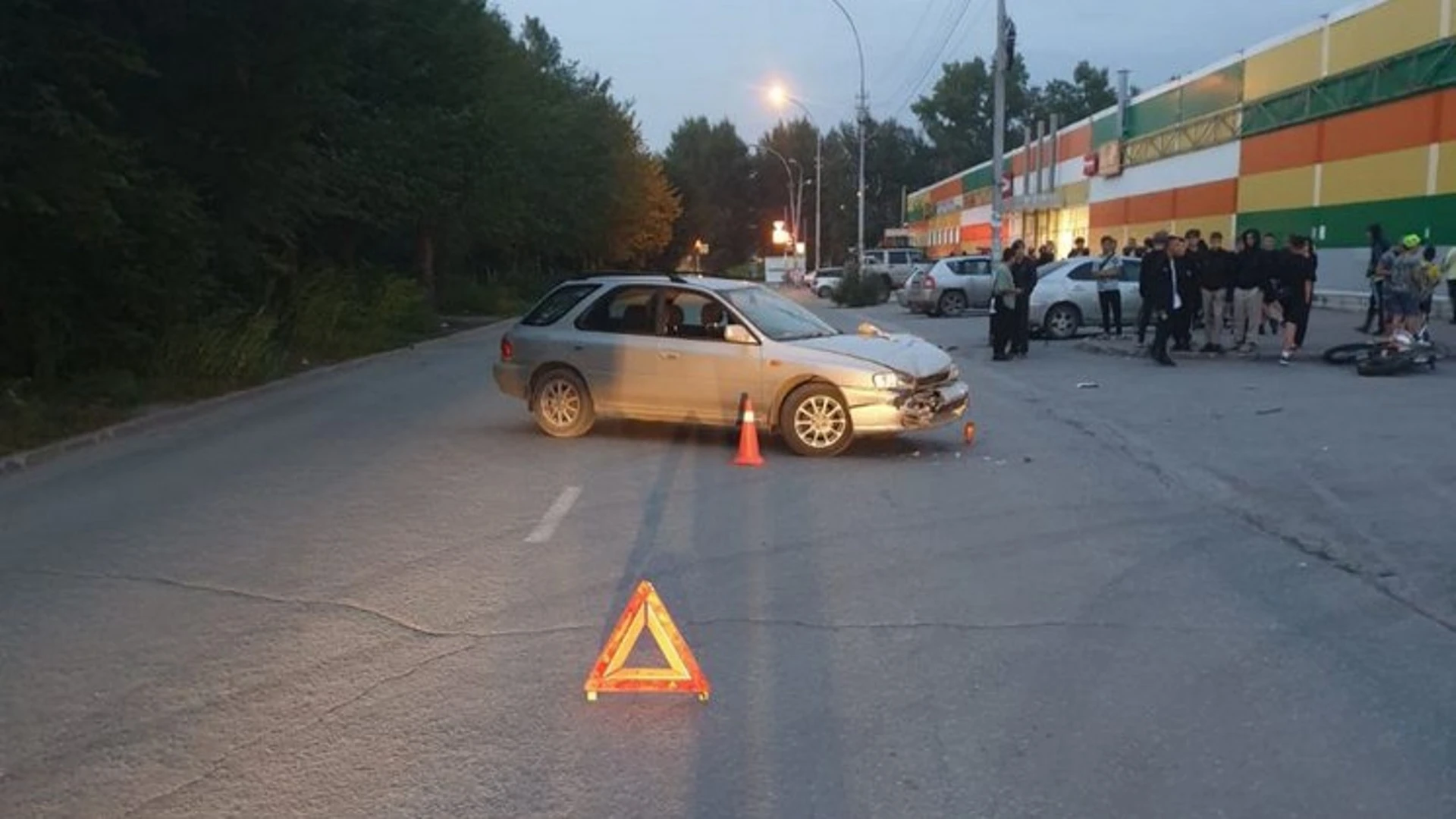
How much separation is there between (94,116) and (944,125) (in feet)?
403

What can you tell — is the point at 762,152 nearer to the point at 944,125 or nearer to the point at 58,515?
the point at 944,125

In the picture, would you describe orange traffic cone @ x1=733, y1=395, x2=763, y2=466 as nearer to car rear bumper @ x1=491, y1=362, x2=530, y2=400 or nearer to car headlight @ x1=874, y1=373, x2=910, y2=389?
car headlight @ x1=874, y1=373, x2=910, y2=389

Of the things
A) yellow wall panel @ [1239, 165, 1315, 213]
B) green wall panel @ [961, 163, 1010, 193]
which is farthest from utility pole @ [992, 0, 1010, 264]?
green wall panel @ [961, 163, 1010, 193]

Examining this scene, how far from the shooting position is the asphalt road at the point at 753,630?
15.1 feet

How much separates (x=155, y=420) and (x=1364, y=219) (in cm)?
2895

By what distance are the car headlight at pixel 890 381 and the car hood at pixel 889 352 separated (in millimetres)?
66

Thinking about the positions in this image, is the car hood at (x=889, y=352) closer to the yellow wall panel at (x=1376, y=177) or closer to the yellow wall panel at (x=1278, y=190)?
the yellow wall panel at (x=1376, y=177)

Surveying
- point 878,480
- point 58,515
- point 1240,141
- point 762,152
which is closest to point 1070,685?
point 878,480

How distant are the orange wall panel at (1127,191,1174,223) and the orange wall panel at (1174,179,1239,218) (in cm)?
59

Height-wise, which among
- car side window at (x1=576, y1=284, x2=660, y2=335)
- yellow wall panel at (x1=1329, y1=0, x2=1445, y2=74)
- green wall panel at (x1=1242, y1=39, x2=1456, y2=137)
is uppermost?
yellow wall panel at (x1=1329, y1=0, x2=1445, y2=74)

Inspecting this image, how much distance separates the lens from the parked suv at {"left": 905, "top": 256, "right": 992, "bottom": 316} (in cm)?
3641

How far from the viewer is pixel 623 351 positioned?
41.1 feet

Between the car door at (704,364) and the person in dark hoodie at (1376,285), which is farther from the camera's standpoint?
the person in dark hoodie at (1376,285)

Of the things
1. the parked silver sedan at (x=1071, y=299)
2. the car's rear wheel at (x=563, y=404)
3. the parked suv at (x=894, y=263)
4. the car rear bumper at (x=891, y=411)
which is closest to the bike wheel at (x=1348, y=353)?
the parked silver sedan at (x=1071, y=299)
